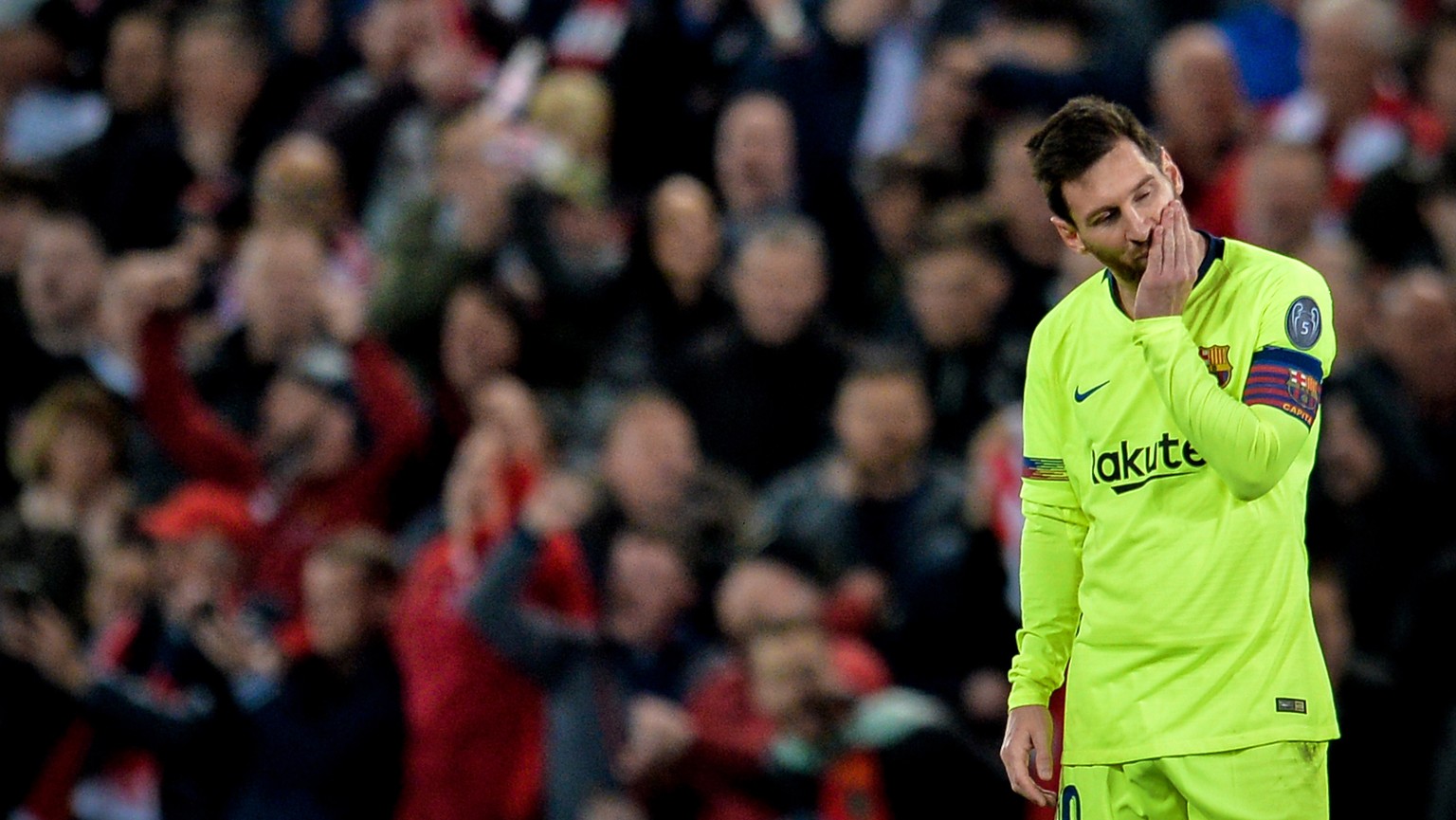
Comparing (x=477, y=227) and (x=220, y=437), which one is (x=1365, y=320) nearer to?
(x=477, y=227)

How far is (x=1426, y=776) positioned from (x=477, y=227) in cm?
432

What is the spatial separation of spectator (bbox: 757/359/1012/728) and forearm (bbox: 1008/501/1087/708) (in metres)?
2.66

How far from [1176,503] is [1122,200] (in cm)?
52

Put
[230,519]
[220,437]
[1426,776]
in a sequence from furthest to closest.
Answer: [220,437]
[230,519]
[1426,776]

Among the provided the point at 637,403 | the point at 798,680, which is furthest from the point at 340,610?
the point at 798,680

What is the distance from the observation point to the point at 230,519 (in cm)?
809

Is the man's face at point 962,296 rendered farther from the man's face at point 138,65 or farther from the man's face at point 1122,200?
the man's face at point 138,65

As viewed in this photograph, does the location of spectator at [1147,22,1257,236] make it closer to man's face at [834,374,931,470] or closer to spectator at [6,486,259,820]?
man's face at [834,374,931,470]

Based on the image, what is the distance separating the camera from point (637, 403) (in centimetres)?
770

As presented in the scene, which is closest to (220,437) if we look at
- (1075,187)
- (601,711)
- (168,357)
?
(168,357)

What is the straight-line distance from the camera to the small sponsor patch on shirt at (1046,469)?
3838 millimetres

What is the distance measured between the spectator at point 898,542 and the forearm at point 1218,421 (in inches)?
124

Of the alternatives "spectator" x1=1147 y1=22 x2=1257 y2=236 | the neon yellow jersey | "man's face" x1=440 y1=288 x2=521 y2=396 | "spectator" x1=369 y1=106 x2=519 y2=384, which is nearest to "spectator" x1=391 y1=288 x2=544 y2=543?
"man's face" x1=440 y1=288 x2=521 y2=396

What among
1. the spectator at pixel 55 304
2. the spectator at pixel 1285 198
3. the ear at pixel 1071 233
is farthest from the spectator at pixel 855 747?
the spectator at pixel 55 304
